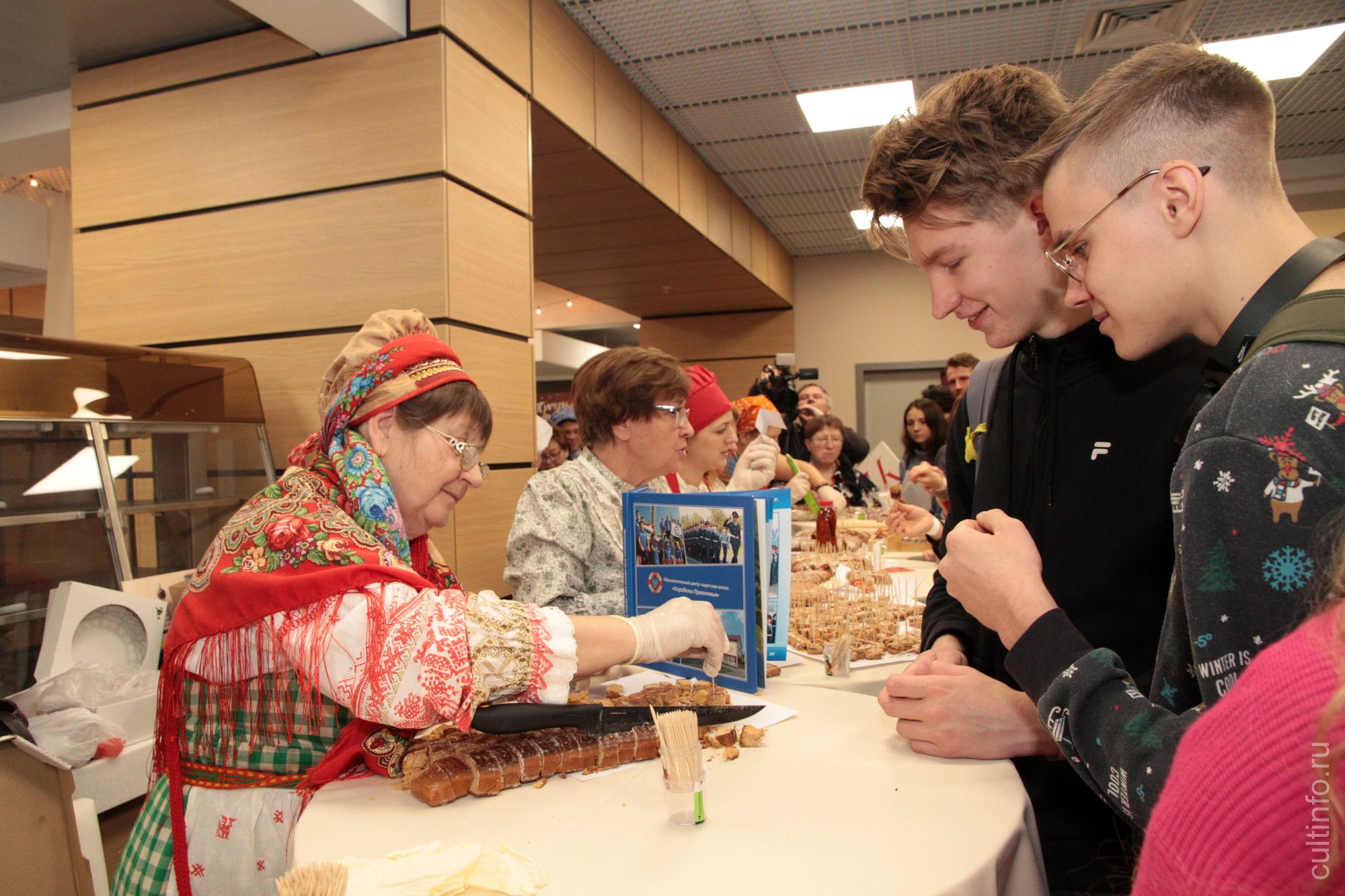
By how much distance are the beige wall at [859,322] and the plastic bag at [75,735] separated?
8.14 metres

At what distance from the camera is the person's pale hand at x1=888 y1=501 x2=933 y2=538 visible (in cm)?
293

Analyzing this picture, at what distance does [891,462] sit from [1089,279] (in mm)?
4481

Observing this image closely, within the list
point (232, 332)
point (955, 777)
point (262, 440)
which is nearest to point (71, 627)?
point (262, 440)

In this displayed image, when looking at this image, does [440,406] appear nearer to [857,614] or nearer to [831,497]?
[857,614]

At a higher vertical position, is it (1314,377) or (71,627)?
(1314,377)

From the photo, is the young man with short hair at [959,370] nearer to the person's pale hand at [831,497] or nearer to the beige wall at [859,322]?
the person's pale hand at [831,497]

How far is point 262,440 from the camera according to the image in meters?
3.27

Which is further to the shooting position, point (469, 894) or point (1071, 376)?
point (1071, 376)

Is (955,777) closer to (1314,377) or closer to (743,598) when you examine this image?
(743,598)

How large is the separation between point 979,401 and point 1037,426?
27 centimetres

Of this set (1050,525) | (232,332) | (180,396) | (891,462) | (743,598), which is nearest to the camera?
(1050,525)

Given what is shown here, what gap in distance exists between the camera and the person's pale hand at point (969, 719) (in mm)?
1116

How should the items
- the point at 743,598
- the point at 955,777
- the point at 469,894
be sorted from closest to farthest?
the point at 469,894
the point at 955,777
the point at 743,598

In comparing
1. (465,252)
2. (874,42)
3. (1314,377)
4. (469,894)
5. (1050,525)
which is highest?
(874,42)
